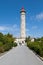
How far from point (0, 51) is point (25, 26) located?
373 feet

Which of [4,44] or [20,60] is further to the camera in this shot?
[4,44]

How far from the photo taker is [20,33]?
488ft

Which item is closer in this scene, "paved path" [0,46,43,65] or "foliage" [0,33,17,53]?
"paved path" [0,46,43,65]

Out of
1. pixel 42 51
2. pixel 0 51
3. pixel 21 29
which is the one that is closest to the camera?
pixel 42 51

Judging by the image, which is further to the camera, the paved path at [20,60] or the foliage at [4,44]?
the foliage at [4,44]

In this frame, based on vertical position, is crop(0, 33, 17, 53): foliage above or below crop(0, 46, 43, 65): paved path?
above

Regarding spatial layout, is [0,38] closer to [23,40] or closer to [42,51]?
[42,51]

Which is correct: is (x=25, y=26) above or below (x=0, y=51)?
above

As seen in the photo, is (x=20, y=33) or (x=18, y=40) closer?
(x=20, y=33)

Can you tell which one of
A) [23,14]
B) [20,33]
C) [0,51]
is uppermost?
[23,14]

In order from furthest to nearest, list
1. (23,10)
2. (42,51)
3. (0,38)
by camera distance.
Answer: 1. (23,10)
2. (0,38)
3. (42,51)

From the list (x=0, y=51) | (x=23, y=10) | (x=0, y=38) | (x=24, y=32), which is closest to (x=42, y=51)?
(x=0, y=51)

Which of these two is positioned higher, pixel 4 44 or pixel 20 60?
pixel 4 44

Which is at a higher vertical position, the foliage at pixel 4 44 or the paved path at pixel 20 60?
the foliage at pixel 4 44
